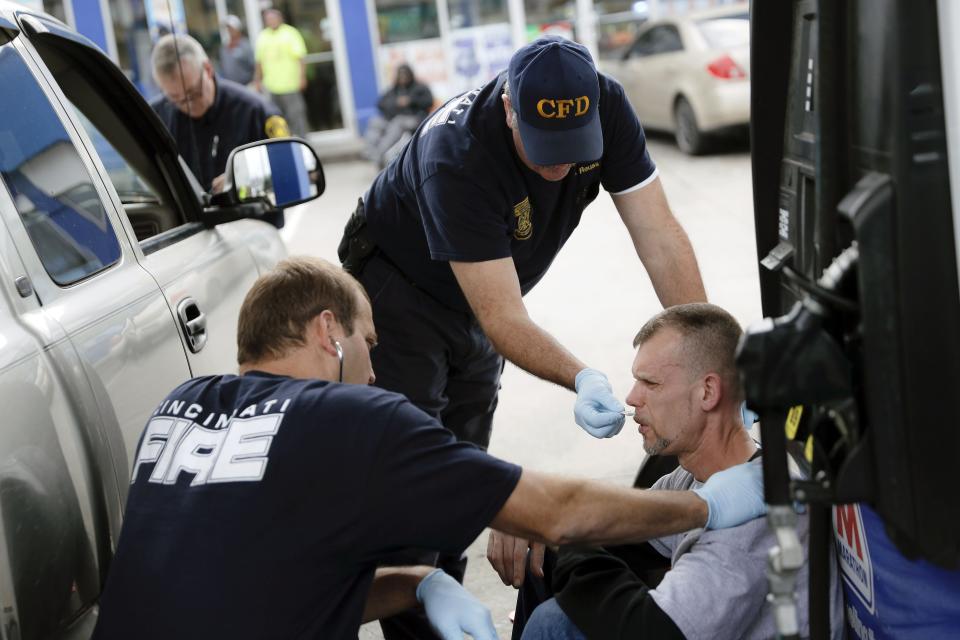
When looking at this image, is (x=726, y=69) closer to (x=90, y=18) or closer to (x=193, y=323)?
(x=90, y=18)

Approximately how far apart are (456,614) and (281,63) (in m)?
14.9

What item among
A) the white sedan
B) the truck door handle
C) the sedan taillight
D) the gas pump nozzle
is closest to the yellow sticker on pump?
the gas pump nozzle

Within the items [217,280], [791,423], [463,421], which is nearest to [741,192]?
[463,421]

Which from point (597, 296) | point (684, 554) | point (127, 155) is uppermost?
point (127, 155)

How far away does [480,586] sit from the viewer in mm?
4238

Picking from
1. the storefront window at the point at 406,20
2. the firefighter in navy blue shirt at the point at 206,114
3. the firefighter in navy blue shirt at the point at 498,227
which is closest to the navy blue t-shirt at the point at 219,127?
the firefighter in navy blue shirt at the point at 206,114

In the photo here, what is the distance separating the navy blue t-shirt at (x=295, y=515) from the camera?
2.11 m

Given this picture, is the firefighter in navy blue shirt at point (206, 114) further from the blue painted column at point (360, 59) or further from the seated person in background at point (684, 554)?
the blue painted column at point (360, 59)

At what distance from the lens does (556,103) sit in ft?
9.89

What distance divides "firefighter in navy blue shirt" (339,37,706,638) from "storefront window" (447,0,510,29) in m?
14.6

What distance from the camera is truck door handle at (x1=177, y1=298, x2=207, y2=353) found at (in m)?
2.90

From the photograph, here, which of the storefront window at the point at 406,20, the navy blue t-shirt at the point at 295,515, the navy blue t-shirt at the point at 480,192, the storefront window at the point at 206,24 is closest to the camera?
the navy blue t-shirt at the point at 295,515

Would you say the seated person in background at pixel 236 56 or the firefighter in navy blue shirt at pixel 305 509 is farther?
the seated person in background at pixel 236 56

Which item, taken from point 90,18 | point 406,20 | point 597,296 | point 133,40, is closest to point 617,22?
point 406,20
